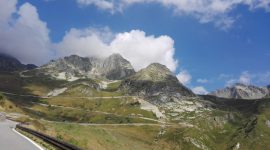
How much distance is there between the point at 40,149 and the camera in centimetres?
2344

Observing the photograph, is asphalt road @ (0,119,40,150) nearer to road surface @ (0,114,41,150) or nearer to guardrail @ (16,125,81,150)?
road surface @ (0,114,41,150)

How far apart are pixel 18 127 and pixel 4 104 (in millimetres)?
84330

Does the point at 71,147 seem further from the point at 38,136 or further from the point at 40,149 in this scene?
the point at 38,136

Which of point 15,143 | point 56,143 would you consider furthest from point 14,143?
point 56,143

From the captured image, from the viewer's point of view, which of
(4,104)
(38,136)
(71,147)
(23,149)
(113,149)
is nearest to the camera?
(71,147)

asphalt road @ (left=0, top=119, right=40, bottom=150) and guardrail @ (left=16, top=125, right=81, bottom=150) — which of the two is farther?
asphalt road @ (left=0, top=119, right=40, bottom=150)

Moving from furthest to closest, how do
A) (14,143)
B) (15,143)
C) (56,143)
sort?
(15,143)
(14,143)
(56,143)

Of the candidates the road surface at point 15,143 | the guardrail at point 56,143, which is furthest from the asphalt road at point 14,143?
the guardrail at point 56,143

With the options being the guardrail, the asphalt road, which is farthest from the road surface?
the guardrail

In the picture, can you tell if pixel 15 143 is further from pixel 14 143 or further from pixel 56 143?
pixel 56 143

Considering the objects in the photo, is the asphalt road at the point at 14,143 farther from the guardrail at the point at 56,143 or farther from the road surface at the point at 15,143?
the guardrail at the point at 56,143

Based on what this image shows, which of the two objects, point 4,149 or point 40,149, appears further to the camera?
point 40,149

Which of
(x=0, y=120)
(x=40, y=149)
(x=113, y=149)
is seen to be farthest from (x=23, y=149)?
(x=0, y=120)

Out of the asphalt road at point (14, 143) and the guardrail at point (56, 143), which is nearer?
the guardrail at point (56, 143)
